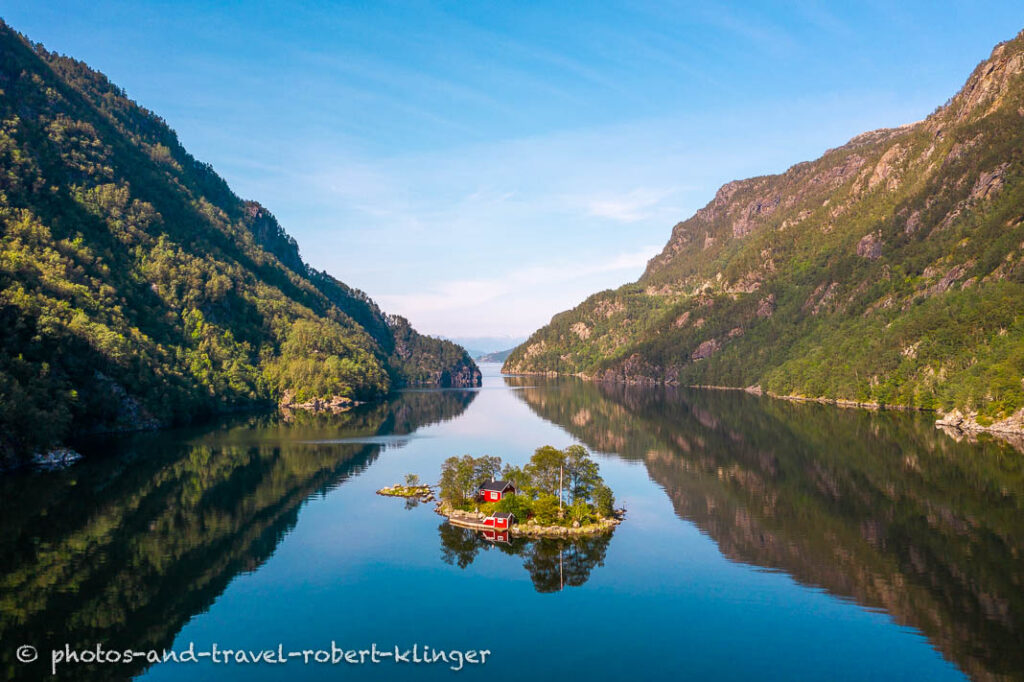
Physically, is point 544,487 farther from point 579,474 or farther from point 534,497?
point 579,474

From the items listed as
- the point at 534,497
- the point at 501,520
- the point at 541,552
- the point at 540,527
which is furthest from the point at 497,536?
the point at 534,497

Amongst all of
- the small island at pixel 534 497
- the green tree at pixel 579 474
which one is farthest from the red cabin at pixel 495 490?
the green tree at pixel 579 474

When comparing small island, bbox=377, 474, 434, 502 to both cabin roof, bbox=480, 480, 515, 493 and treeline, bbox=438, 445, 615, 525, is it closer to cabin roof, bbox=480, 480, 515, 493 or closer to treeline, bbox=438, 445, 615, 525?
treeline, bbox=438, 445, 615, 525

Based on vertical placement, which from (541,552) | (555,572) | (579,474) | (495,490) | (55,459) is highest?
(55,459)

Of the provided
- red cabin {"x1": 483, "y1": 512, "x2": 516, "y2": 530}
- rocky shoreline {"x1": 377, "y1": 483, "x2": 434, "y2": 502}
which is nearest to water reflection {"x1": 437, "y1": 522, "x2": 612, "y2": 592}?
red cabin {"x1": 483, "y1": 512, "x2": 516, "y2": 530}

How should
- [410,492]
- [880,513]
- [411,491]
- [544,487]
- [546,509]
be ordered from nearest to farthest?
1. [546,509]
2. [880,513]
3. [544,487]
4. [410,492]
5. [411,491]

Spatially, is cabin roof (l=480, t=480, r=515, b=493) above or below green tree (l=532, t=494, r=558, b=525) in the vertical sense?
above
